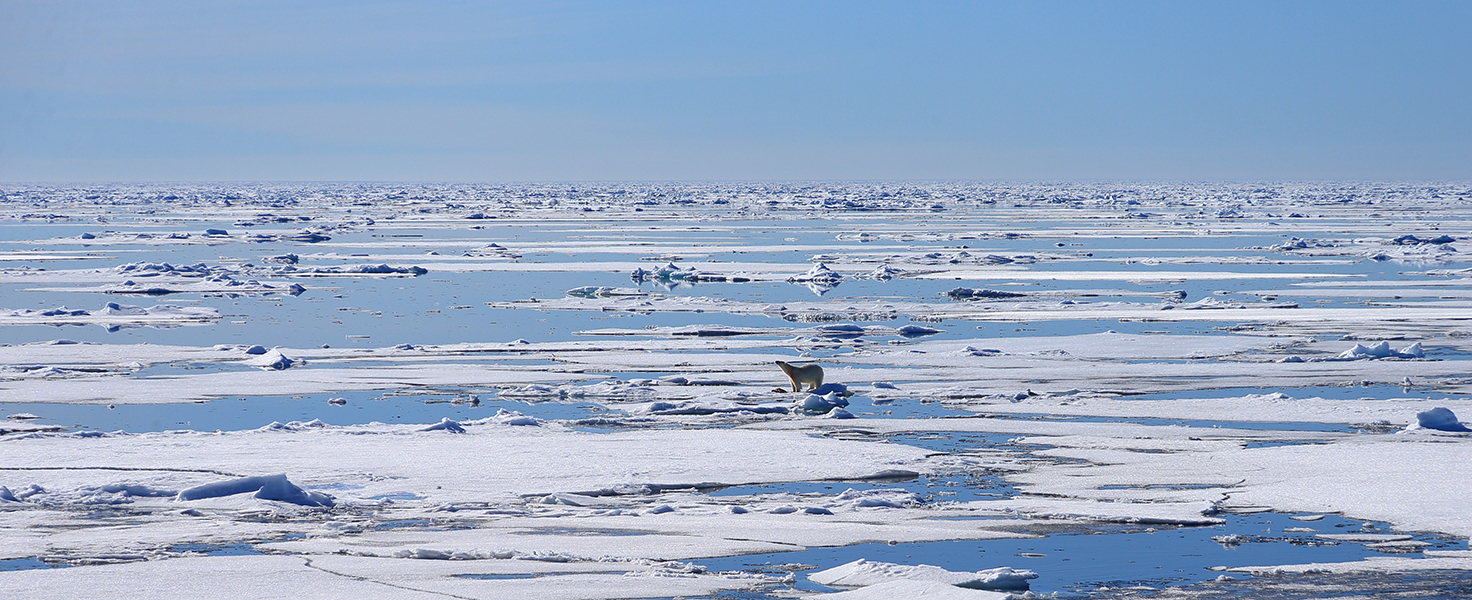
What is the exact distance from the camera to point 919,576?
16.5 feet

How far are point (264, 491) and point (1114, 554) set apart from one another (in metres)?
3.62

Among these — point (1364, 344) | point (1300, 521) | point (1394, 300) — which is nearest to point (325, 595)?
point (1300, 521)

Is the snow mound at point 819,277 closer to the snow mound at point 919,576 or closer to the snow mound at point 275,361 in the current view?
the snow mound at point 275,361

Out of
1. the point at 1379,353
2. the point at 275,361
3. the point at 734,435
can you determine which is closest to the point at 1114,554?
the point at 734,435

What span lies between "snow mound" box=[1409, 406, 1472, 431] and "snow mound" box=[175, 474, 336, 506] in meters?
5.88

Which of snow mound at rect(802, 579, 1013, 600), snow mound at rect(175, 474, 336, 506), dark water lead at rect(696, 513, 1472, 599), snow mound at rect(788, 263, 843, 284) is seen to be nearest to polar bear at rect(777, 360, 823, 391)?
dark water lead at rect(696, 513, 1472, 599)

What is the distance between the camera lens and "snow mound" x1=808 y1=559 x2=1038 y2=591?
194 inches

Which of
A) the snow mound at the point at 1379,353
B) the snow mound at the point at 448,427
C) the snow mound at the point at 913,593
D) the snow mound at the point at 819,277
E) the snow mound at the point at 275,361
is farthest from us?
the snow mound at the point at 819,277

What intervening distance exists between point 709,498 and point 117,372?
20.7ft

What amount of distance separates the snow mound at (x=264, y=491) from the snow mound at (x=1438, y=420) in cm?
588

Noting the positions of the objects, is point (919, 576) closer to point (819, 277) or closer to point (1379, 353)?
point (1379, 353)

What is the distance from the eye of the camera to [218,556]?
5395mm

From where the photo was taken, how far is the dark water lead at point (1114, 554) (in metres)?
5.12

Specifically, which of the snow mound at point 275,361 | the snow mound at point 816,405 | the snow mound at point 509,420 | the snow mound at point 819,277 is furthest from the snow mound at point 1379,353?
the snow mound at point 819,277
